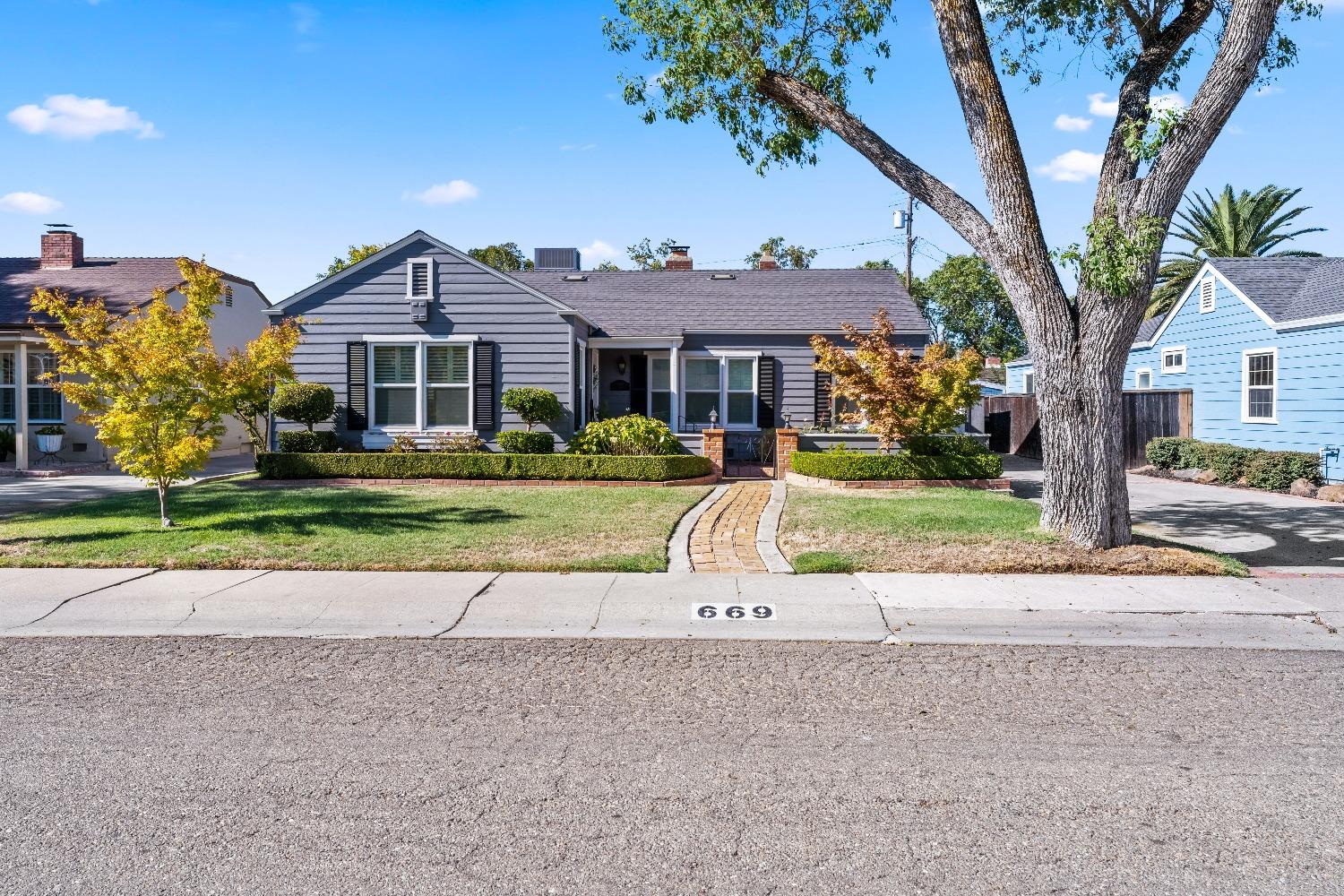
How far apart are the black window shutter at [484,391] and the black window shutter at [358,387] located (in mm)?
2183

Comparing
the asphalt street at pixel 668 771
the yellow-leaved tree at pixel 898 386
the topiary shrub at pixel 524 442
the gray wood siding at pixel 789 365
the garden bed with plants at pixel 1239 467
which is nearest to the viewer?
the asphalt street at pixel 668 771

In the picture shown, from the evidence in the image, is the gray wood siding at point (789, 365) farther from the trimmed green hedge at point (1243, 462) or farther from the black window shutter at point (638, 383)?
the trimmed green hedge at point (1243, 462)

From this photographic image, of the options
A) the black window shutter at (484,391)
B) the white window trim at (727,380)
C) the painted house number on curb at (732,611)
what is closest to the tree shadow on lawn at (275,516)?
the painted house number on curb at (732,611)

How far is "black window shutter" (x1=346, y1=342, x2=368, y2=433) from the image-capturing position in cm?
1750

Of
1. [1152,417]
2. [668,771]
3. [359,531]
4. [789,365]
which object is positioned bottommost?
[668,771]

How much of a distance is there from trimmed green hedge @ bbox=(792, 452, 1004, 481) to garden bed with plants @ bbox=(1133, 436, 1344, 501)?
17.5 feet

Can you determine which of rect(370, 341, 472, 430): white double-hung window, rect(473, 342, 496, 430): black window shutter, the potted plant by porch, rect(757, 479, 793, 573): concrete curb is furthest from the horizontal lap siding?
the potted plant by porch

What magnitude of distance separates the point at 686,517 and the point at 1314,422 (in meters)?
13.1

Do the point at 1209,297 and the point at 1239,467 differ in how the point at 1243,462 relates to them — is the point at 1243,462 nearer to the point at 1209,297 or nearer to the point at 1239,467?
the point at 1239,467

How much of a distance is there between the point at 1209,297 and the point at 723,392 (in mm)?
11661

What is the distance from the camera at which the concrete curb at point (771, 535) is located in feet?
28.8

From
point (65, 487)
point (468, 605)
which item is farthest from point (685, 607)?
point (65, 487)

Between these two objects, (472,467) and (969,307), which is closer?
(472,467)

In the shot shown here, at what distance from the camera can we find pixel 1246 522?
12156mm
